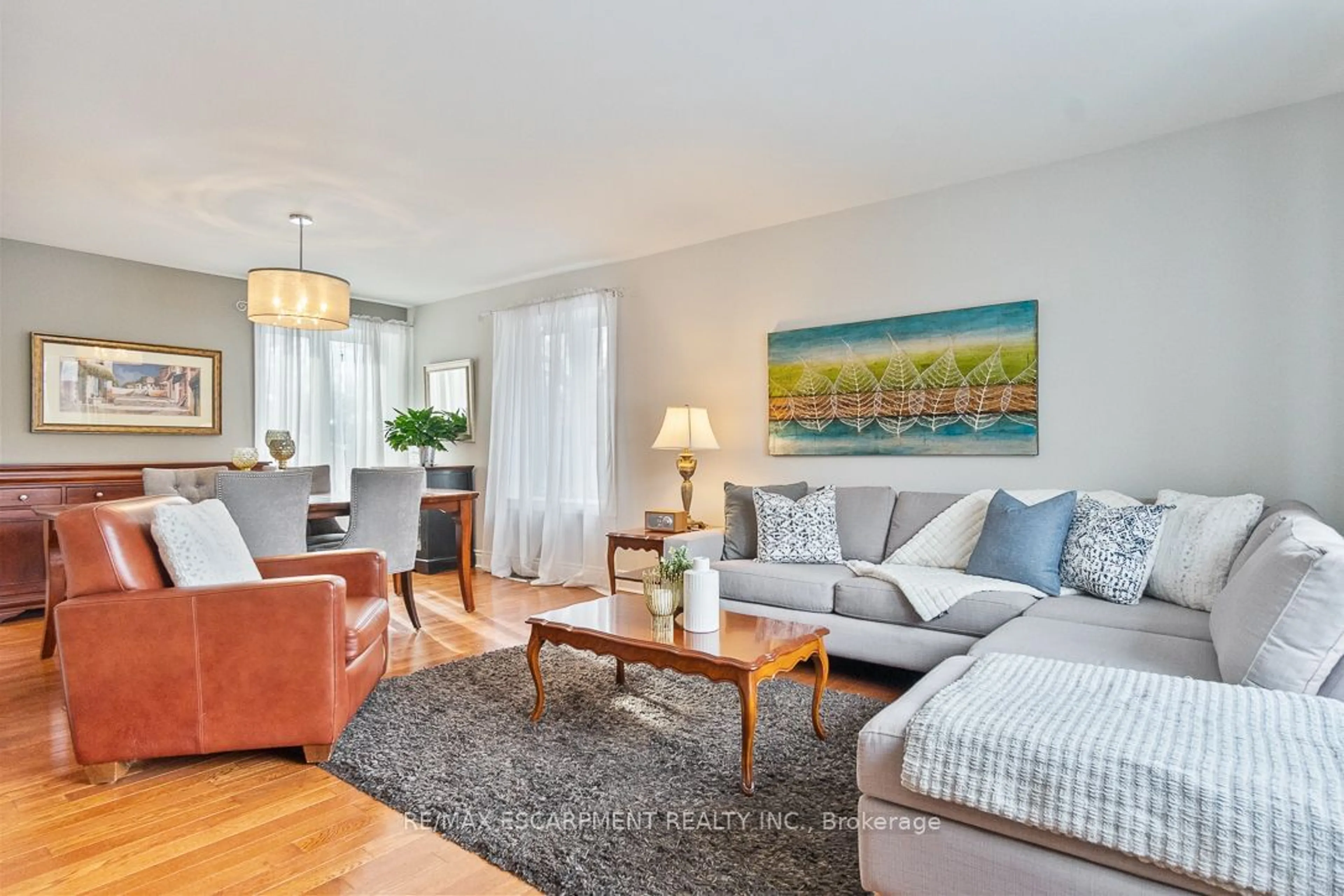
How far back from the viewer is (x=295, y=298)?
3826mm

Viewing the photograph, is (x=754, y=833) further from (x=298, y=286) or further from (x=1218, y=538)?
(x=298, y=286)

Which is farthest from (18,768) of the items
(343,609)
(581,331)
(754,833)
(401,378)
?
(401,378)

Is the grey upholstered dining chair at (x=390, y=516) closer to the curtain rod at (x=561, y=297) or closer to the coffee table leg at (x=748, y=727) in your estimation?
the curtain rod at (x=561, y=297)

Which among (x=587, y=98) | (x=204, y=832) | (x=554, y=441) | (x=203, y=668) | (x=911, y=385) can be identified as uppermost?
(x=587, y=98)

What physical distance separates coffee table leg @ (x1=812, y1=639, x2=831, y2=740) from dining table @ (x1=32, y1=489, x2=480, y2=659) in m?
2.55

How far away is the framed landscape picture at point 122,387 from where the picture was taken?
15.7 feet

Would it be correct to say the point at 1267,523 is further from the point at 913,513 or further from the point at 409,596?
the point at 409,596

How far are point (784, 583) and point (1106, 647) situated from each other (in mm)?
1409

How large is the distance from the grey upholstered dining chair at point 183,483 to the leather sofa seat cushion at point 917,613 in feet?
10.7

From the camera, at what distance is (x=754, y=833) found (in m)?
1.92

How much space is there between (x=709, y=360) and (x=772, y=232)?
0.89 m

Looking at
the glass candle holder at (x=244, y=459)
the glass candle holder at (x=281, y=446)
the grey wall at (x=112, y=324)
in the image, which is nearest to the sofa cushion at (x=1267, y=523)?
the glass candle holder at (x=281, y=446)

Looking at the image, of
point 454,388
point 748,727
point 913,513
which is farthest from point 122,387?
point 913,513

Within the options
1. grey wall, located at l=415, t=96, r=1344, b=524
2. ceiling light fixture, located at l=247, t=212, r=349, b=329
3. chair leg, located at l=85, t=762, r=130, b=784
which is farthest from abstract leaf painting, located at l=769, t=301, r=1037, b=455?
chair leg, located at l=85, t=762, r=130, b=784
